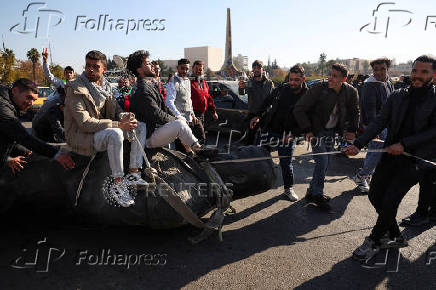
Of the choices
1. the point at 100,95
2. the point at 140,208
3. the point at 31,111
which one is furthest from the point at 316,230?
the point at 31,111

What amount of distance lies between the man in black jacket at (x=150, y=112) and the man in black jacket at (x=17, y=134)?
0.87 m

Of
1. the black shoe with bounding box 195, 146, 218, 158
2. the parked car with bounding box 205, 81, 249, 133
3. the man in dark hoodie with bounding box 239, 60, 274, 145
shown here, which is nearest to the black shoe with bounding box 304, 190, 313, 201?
the man in dark hoodie with bounding box 239, 60, 274, 145

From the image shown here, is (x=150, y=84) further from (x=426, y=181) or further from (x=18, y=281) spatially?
(x=426, y=181)

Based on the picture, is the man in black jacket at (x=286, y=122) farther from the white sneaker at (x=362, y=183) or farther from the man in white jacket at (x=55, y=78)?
the man in white jacket at (x=55, y=78)

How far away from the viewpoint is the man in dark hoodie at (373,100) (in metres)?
4.96

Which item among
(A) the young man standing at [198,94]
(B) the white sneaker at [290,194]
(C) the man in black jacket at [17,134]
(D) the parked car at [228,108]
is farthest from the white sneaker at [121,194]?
(D) the parked car at [228,108]

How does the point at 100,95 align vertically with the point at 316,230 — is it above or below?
above

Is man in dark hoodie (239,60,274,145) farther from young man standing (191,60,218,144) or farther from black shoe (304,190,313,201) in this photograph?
black shoe (304,190,313,201)

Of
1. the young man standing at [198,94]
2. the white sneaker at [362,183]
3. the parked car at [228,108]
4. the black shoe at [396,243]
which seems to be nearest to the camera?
the black shoe at [396,243]

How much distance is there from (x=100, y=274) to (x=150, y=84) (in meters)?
2.01

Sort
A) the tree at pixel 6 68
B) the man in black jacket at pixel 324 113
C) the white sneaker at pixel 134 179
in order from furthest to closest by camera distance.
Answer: the tree at pixel 6 68, the man in black jacket at pixel 324 113, the white sneaker at pixel 134 179

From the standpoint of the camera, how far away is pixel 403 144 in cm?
306

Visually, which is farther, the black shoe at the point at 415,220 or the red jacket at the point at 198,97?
the red jacket at the point at 198,97

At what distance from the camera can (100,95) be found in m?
3.29
